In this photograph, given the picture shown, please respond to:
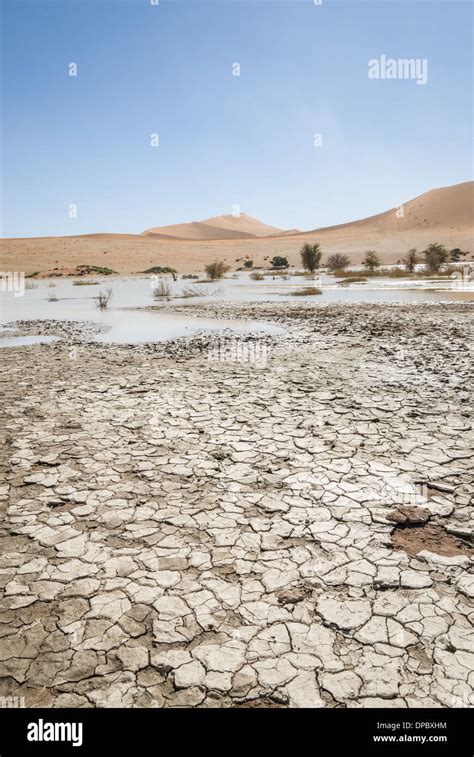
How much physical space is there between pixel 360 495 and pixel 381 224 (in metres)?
109

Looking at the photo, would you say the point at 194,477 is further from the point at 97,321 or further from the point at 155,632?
the point at 97,321

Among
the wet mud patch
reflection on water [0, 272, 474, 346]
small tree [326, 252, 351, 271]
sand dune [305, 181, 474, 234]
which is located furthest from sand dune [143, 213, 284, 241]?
the wet mud patch

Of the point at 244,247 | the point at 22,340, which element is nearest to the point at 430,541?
the point at 22,340

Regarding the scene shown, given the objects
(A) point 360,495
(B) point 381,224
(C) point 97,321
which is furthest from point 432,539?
(B) point 381,224

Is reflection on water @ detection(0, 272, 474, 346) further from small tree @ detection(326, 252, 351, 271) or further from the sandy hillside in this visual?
the sandy hillside

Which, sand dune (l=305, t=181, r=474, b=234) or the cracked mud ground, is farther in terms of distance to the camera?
sand dune (l=305, t=181, r=474, b=234)

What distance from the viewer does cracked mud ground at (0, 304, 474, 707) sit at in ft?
5.74

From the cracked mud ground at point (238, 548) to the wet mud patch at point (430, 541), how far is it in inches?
0.8

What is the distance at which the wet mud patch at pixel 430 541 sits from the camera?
2.43m

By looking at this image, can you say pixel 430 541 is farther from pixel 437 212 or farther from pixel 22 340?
pixel 437 212

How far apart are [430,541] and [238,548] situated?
109 centimetres

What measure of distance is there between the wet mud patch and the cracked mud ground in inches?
0.8

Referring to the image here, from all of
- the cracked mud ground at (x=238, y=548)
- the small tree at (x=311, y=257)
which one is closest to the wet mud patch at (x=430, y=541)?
the cracked mud ground at (x=238, y=548)
